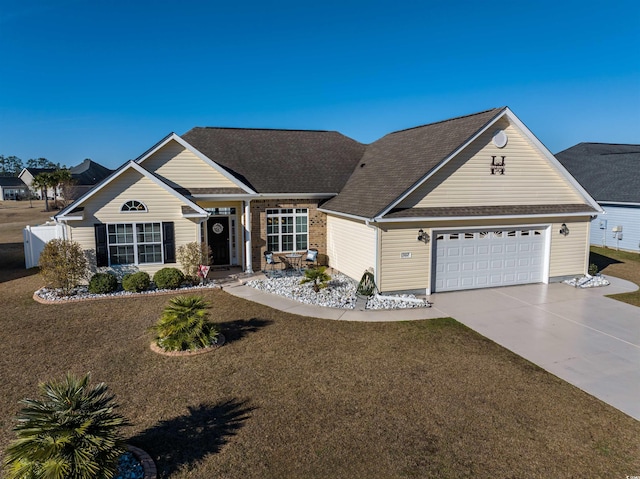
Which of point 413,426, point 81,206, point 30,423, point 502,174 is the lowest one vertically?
point 413,426

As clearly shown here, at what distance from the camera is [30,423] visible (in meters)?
5.21

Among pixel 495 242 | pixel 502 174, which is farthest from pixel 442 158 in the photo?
pixel 495 242

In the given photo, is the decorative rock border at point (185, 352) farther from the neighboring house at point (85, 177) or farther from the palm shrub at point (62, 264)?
the neighboring house at point (85, 177)

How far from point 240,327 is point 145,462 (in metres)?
5.66

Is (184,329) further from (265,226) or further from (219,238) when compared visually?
(219,238)

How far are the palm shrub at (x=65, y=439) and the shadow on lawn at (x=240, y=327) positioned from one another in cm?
529

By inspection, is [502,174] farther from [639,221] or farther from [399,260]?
[639,221]

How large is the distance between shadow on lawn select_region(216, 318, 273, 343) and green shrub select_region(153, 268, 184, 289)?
427cm

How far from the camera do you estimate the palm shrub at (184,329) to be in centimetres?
1003

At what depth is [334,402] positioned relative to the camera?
7.82 m

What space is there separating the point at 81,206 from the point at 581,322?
1614 centimetres

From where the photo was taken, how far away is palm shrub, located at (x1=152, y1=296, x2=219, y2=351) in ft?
32.9

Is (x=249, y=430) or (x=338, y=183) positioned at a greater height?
(x=338, y=183)

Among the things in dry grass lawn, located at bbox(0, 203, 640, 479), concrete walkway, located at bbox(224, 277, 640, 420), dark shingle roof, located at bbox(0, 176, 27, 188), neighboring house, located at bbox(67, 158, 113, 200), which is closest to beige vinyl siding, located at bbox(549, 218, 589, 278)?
concrete walkway, located at bbox(224, 277, 640, 420)
